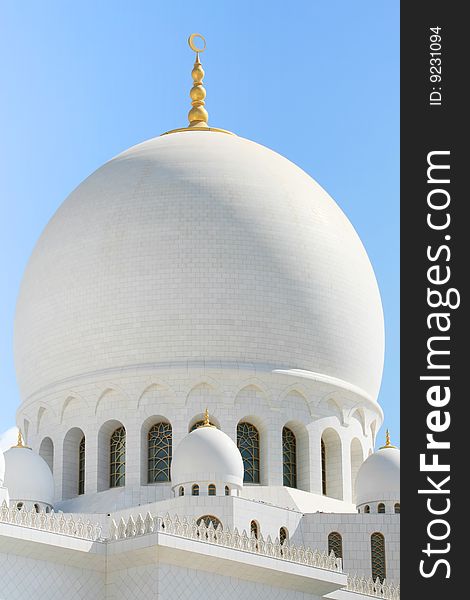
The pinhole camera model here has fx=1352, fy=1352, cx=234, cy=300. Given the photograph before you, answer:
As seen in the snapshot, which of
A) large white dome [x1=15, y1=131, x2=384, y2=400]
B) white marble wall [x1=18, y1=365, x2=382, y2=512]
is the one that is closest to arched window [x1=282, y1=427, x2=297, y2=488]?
white marble wall [x1=18, y1=365, x2=382, y2=512]

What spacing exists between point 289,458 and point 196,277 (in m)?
4.92

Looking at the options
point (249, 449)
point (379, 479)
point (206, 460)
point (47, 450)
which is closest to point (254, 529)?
point (206, 460)

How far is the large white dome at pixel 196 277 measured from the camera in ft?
107

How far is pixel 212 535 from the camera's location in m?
25.3


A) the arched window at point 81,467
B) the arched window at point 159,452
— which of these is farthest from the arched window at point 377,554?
the arched window at point 81,467

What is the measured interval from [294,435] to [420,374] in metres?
15.9

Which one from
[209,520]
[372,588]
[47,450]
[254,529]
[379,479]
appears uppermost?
[47,450]

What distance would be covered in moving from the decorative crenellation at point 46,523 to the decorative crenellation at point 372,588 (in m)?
5.93

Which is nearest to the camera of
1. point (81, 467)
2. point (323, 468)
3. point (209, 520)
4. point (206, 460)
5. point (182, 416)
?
point (209, 520)

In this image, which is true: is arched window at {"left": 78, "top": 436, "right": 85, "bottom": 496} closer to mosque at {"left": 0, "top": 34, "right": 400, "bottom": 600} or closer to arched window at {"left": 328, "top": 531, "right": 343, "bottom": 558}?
mosque at {"left": 0, "top": 34, "right": 400, "bottom": 600}

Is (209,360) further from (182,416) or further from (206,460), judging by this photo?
(206,460)

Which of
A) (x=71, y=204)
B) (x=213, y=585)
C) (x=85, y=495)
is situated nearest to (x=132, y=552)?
(x=213, y=585)

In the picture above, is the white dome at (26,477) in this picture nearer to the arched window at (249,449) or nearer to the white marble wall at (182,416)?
the white marble wall at (182,416)

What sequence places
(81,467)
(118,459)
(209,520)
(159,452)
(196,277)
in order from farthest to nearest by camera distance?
(81,467), (196,277), (118,459), (159,452), (209,520)
